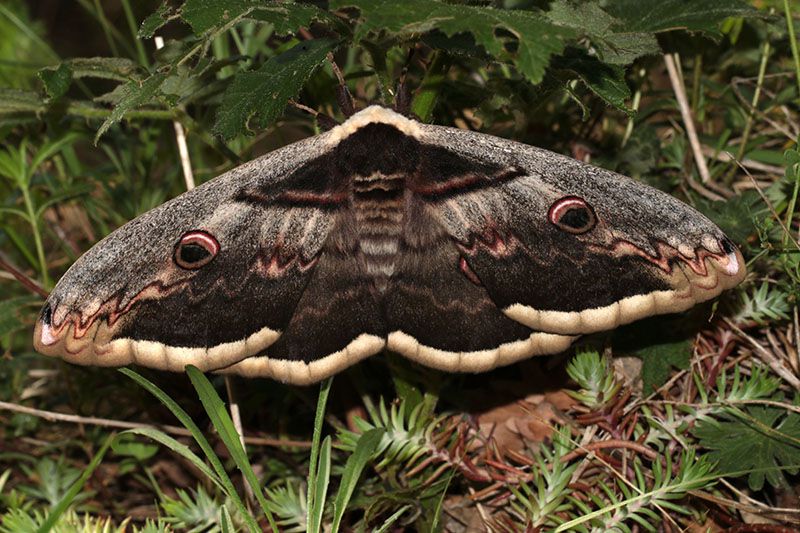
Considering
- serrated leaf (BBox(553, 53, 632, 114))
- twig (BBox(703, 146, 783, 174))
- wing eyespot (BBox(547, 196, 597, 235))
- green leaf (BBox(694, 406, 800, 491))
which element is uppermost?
serrated leaf (BBox(553, 53, 632, 114))

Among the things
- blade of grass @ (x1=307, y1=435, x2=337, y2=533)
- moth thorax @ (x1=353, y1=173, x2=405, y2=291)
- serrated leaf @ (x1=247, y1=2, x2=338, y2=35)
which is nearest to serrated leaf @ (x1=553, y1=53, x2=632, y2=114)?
moth thorax @ (x1=353, y1=173, x2=405, y2=291)

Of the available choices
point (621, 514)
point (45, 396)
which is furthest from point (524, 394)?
point (45, 396)

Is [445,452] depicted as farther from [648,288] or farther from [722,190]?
[722,190]

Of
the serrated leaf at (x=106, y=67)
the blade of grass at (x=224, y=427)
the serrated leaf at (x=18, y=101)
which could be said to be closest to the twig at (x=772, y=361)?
the blade of grass at (x=224, y=427)

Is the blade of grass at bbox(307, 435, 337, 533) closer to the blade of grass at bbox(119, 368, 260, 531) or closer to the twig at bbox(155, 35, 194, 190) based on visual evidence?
the blade of grass at bbox(119, 368, 260, 531)

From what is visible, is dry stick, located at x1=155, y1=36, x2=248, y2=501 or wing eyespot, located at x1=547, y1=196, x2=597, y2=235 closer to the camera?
wing eyespot, located at x1=547, y1=196, x2=597, y2=235

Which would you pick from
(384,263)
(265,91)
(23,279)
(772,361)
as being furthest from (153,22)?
(772,361)
